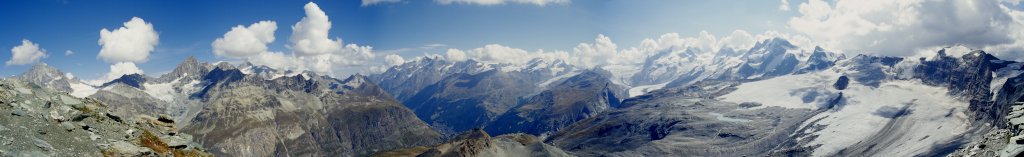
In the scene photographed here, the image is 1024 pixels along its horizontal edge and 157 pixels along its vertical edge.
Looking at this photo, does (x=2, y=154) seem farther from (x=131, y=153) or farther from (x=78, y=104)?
(x=78, y=104)

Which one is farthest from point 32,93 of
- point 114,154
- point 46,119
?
point 114,154

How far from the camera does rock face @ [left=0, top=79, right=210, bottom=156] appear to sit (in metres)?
34.9

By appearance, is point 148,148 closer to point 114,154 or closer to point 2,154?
point 114,154

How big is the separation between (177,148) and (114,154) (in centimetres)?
829

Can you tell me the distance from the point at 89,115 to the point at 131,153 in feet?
16.4

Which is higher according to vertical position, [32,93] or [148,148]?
[32,93]

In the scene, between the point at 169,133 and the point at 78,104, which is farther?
the point at 169,133

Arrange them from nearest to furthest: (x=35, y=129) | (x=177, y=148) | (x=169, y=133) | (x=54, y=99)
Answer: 1. (x=35, y=129)
2. (x=54, y=99)
3. (x=177, y=148)
4. (x=169, y=133)

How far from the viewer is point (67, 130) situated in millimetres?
38000

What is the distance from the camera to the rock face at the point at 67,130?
34.9 metres

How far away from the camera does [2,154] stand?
3200cm

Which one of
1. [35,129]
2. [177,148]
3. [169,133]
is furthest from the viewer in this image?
[169,133]

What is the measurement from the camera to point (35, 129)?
1425 inches

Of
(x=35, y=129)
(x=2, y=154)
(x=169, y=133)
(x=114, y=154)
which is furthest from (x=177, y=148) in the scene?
(x=2, y=154)
